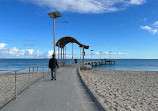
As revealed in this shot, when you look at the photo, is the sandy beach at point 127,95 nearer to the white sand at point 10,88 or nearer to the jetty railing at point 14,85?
the jetty railing at point 14,85

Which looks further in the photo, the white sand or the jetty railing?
the white sand

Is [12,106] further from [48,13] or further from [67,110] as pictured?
[48,13]

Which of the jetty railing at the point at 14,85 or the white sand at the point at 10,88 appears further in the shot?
the white sand at the point at 10,88

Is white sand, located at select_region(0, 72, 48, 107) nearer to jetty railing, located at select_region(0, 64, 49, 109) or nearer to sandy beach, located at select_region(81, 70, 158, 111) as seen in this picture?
jetty railing, located at select_region(0, 64, 49, 109)

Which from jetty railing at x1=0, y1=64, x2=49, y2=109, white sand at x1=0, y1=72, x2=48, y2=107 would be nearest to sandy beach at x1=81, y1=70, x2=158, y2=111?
jetty railing at x1=0, y1=64, x2=49, y2=109

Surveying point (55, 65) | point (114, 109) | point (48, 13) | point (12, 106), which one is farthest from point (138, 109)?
point (48, 13)

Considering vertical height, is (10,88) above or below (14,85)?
below

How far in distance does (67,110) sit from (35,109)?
96 centimetres

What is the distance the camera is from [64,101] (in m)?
4.55

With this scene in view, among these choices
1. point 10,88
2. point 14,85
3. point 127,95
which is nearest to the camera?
point 14,85

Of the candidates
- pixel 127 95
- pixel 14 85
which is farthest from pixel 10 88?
pixel 127 95

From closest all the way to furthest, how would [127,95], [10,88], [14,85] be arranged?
[14,85], [127,95], [10,88]

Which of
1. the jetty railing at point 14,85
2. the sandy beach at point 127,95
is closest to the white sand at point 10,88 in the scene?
the jetty railing at point 14,85

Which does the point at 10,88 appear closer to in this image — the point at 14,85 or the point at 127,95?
the point at 14,85
